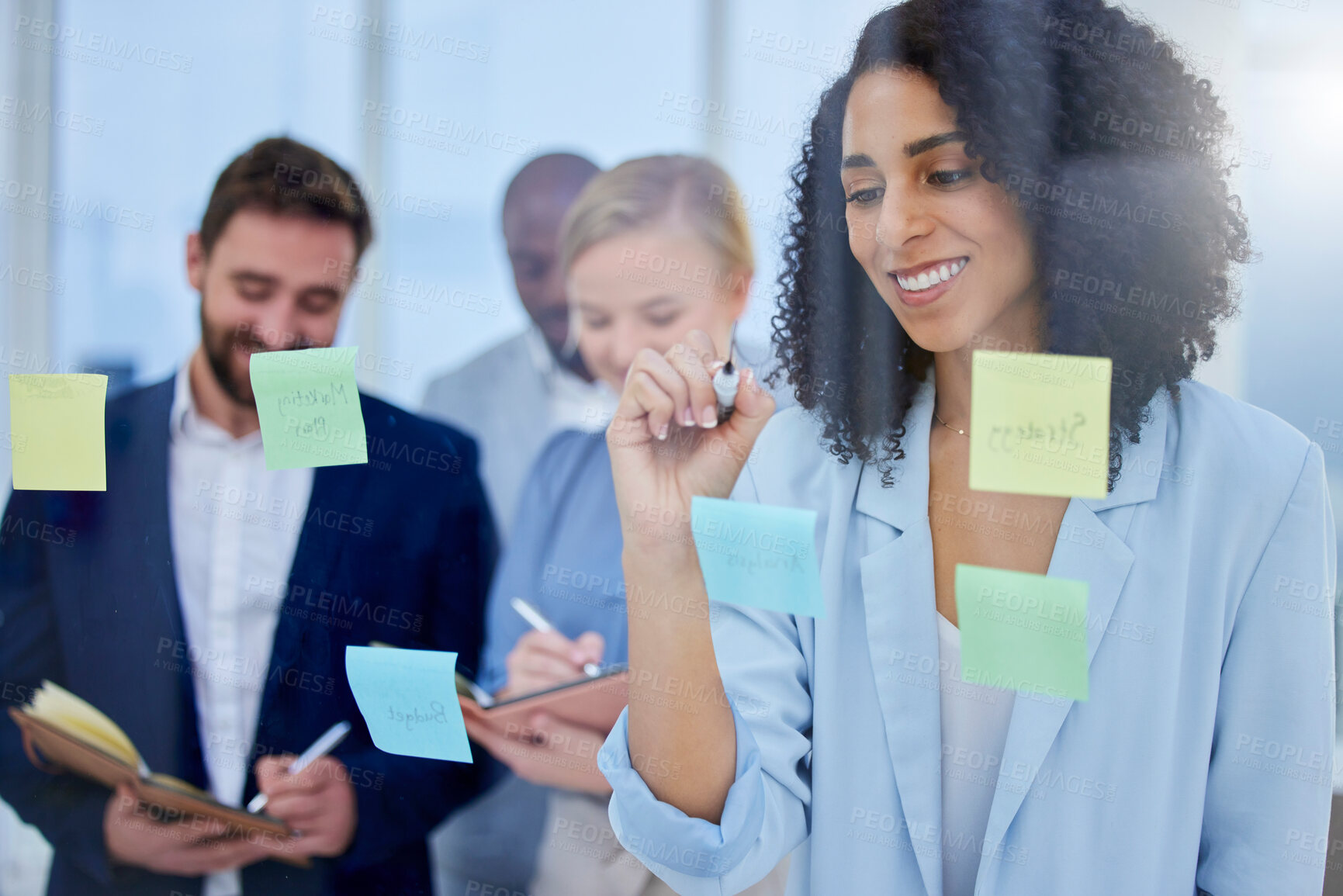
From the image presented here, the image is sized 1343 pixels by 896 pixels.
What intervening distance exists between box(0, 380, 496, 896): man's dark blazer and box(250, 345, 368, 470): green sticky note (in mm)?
159

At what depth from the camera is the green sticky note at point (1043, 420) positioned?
2.65 ft

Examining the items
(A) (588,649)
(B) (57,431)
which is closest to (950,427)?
(A) (588,649)

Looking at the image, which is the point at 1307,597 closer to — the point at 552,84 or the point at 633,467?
the point at 633,467

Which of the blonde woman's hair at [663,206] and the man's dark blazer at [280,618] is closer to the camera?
the blonde woman's hair at [663,206]

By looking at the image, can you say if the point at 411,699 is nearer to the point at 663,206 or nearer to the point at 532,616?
the point at 532,616

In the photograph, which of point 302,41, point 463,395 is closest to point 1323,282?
point 463,395

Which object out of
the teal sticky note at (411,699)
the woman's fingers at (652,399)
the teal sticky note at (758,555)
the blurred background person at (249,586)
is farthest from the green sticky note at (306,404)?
the teal sticky note at (758,555)

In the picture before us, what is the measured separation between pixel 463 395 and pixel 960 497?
2.56 feet

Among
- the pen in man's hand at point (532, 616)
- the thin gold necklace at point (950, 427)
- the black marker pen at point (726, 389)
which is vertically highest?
the black marker pen at point (726, 389)

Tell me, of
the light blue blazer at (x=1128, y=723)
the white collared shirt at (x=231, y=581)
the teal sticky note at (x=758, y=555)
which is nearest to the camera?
the light blue blazer at (x=1128, y=723)

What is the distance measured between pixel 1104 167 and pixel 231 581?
136 centimetres

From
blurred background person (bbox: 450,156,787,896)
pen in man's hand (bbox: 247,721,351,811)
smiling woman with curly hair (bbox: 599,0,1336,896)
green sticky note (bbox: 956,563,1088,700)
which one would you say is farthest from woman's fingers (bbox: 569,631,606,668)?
green sticky note (bbox: 956,563,1088,700)

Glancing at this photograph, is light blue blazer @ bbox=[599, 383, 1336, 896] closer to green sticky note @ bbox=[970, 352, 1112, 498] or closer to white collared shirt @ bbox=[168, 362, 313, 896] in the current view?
green sticky note @ bbox=[970, 352, 1112, 498]

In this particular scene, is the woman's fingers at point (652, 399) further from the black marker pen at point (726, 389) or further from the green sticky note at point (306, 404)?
the green sticky note at point (306, 404)
